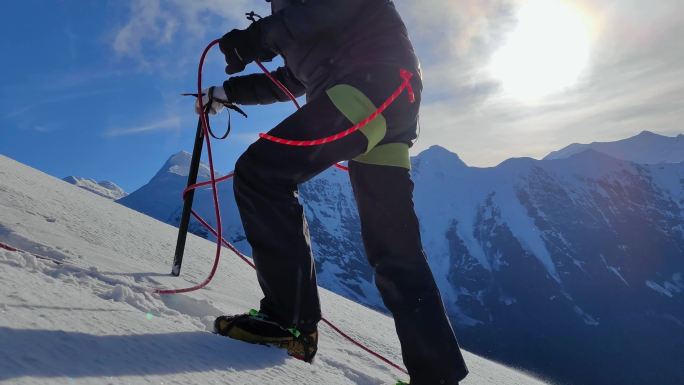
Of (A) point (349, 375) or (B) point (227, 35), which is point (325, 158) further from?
(A) point (349, 375)

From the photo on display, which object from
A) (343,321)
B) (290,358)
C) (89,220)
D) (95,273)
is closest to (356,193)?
(290,358)

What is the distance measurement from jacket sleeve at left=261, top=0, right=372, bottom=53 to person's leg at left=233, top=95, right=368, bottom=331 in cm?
38

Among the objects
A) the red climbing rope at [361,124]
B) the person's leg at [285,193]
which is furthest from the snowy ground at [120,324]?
the red climbing rope at [361,124]

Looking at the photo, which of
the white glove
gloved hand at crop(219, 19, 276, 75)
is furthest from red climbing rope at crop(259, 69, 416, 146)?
the white glove

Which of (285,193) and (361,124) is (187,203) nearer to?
(285,193)

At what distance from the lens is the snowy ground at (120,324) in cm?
158

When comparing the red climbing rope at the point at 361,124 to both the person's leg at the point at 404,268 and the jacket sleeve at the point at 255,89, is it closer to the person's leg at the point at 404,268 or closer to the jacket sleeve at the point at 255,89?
the person's leg at the point at 404,268

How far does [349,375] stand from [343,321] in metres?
1.85

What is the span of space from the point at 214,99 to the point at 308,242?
159 cm

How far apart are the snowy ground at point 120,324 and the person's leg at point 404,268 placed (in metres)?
0.43

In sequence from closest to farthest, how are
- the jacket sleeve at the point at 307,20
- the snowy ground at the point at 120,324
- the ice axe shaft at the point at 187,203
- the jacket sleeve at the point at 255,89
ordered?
the snowy ground at the point at 120,324 < the jacket sleeve at the point at 307,20 < the jacket sleeve at the point at 255,89 < the ice axe shaft at the point at 187,203

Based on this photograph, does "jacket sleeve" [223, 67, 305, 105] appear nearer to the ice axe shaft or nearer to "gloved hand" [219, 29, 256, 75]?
the ice axe shaft

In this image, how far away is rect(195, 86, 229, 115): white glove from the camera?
11.6 feet

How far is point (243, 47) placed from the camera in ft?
8.94
